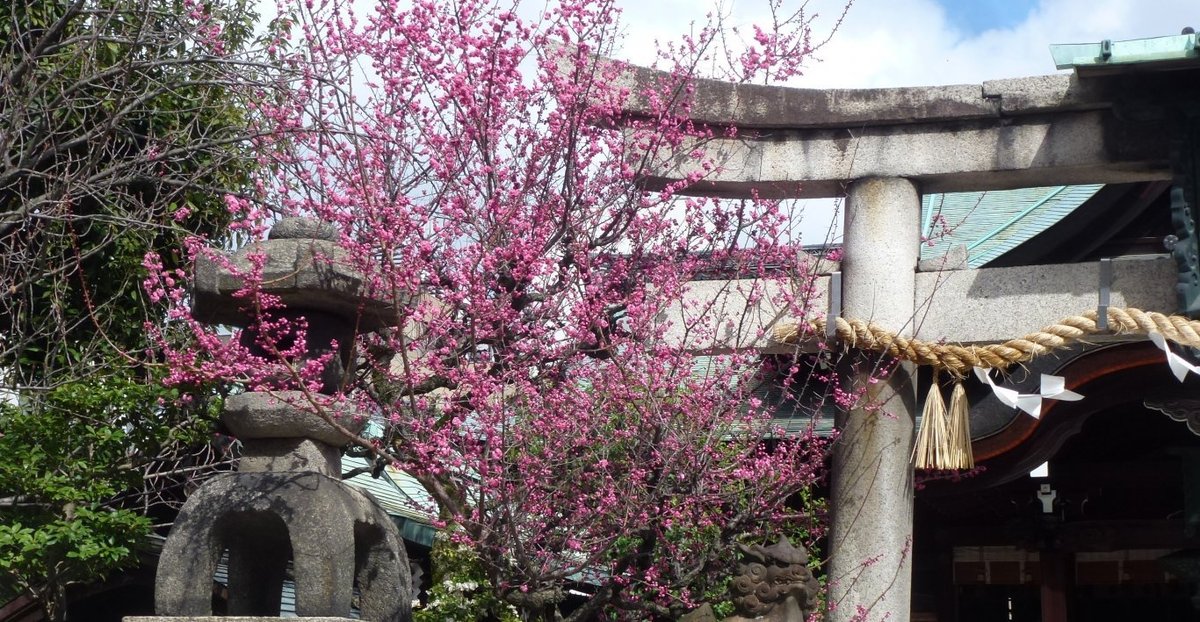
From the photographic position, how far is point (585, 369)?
7578mm

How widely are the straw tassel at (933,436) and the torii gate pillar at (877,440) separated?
0.19m

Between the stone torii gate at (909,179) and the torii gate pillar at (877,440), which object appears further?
the torii gate pillar at (877,440)

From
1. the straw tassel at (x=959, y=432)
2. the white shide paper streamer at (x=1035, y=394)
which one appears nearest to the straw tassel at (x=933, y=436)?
the straw tassel at (x=959, y=432)

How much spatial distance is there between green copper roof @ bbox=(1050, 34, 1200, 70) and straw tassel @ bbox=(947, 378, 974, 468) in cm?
185

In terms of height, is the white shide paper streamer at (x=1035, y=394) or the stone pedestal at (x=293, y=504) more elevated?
the white shide paper streamer at (x=1035, y=394)

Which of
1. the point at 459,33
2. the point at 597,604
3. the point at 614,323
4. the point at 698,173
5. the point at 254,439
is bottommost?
→ the point at 597,604

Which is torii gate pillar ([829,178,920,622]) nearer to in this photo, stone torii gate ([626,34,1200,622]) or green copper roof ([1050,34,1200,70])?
stone torii gate ([626,34,1200,622])

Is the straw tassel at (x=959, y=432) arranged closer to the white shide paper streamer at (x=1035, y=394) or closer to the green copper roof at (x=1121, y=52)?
the white shide paper streamer at (x=1035, y=394)

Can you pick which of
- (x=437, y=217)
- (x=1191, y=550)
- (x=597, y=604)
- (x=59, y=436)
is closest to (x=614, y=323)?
(x=437, y=217)

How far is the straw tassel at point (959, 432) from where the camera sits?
7336mm

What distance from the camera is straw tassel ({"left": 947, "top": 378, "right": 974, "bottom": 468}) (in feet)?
24.1

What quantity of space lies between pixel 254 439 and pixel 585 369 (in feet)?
7.73

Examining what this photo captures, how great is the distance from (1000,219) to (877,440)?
424 cm

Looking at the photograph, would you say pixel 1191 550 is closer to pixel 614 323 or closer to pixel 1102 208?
pixel 1102 208
